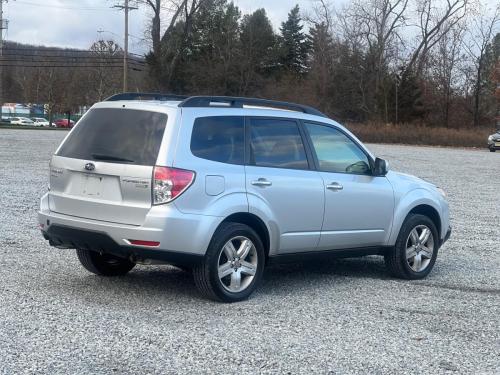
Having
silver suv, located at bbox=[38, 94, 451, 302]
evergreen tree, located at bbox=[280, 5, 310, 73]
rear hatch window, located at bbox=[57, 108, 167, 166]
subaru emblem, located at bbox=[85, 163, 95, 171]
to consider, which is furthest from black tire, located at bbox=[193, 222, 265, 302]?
evergreen tree, located at bbox=[280, 5, 310, 73]

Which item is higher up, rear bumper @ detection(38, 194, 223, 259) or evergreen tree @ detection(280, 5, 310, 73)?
evergreen tree @ detection(280, 5, 310, 73)

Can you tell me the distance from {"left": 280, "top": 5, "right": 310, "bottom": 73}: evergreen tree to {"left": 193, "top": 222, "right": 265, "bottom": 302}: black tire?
272 ft

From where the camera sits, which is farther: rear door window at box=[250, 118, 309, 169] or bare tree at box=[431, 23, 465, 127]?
bare tree at box=[431, 23, 465, 127]

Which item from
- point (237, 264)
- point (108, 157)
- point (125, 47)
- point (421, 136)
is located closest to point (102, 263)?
point (108, 157)

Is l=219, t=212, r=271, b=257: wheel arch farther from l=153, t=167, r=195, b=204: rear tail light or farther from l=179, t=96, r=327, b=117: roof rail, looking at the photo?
l=179, t=96, r=327, b=117: roof rail

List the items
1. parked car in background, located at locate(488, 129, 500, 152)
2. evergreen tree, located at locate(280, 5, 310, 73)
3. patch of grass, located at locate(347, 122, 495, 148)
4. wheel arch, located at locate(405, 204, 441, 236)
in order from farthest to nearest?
evergreen tree, located at locate(280, 5, 310, 73), patch of grass, located at locate(347, 122, 495, 148), parked car in background, located at locate(488, 129, 500, 152), wheel arch, located at locate(405, 204, 441, 236)

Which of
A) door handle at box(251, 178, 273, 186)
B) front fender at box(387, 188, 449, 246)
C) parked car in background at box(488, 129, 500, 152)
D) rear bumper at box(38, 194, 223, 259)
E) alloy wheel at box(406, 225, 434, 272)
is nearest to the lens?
rear bumper at box(38, 194, 223, 259)

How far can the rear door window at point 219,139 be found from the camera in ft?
22.2

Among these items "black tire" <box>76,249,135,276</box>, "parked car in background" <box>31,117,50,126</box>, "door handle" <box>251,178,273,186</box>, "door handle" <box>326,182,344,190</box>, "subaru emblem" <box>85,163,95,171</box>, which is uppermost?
"parked car in background" <box>31,117,50,126</box>

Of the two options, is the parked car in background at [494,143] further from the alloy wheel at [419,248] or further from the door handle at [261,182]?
the door handle at [261,182]

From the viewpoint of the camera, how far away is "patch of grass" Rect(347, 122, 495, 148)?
6222cm

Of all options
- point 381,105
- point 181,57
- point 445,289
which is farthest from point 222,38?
point 445,289

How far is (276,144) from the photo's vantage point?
7473 mm

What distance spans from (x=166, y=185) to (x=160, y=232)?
39 cm
